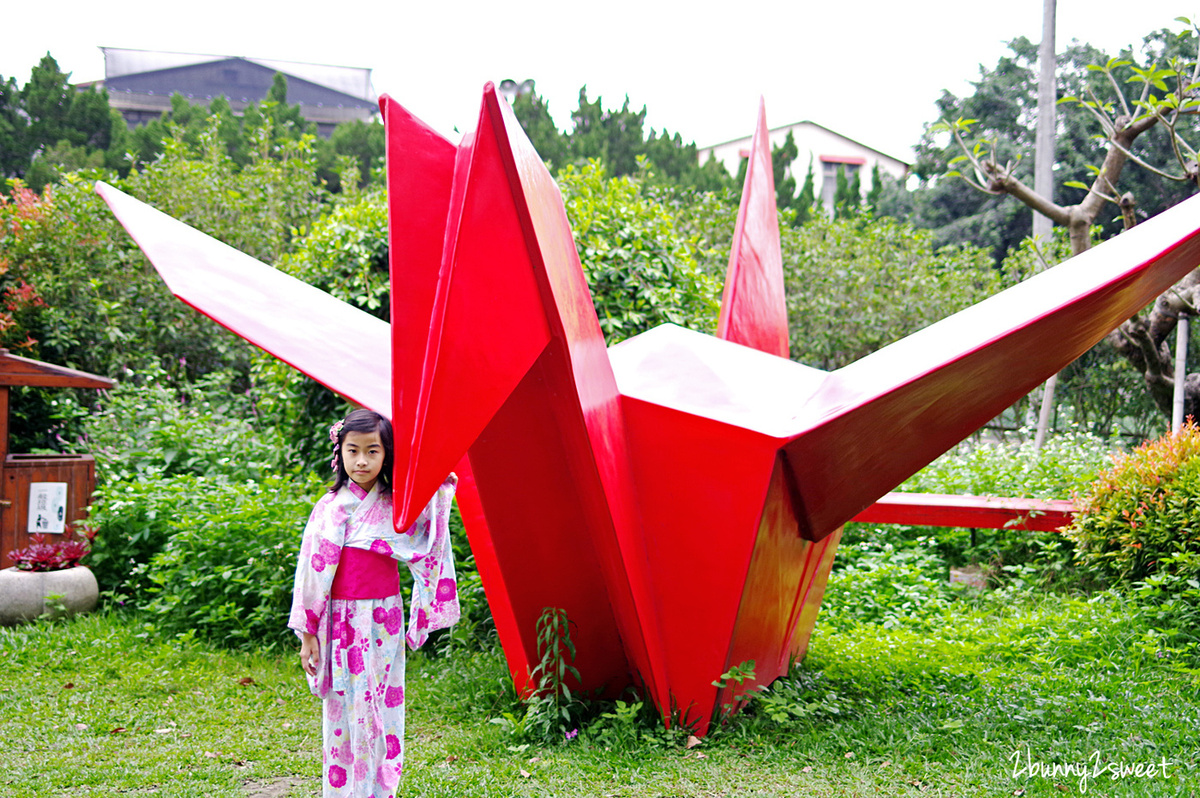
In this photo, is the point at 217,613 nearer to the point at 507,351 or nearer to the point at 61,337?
the point at 507,351

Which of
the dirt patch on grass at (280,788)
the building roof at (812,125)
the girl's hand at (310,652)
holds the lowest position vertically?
the dirt patch on grass at (280,788)

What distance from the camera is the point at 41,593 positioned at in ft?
19.1

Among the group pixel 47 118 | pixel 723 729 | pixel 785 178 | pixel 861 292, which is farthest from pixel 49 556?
pixel 785 178

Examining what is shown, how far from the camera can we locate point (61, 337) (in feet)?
31.5

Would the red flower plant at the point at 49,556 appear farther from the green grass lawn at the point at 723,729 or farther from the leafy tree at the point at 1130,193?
the leafy tree at the point at 1130,193

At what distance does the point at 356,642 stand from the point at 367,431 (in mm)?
676

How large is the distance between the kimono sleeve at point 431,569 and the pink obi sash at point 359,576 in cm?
9

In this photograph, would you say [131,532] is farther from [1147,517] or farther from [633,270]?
[1147,517]

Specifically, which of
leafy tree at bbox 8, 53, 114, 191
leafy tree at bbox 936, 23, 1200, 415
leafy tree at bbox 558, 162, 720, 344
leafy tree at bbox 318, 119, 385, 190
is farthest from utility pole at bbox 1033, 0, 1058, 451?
leafy tree at bbox 8, 53, 114, 191

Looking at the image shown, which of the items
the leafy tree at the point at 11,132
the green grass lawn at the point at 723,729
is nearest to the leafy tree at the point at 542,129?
the leafy tree at the point at 11,132

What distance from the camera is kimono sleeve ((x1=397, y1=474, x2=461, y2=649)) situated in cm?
300

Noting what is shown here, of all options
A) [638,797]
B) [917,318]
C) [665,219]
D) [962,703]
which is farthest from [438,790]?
[917,318]

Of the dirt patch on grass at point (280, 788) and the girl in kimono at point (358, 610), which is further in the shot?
the dirt patch on grass at point (280, 788)

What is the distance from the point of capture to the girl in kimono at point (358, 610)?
290 cm
